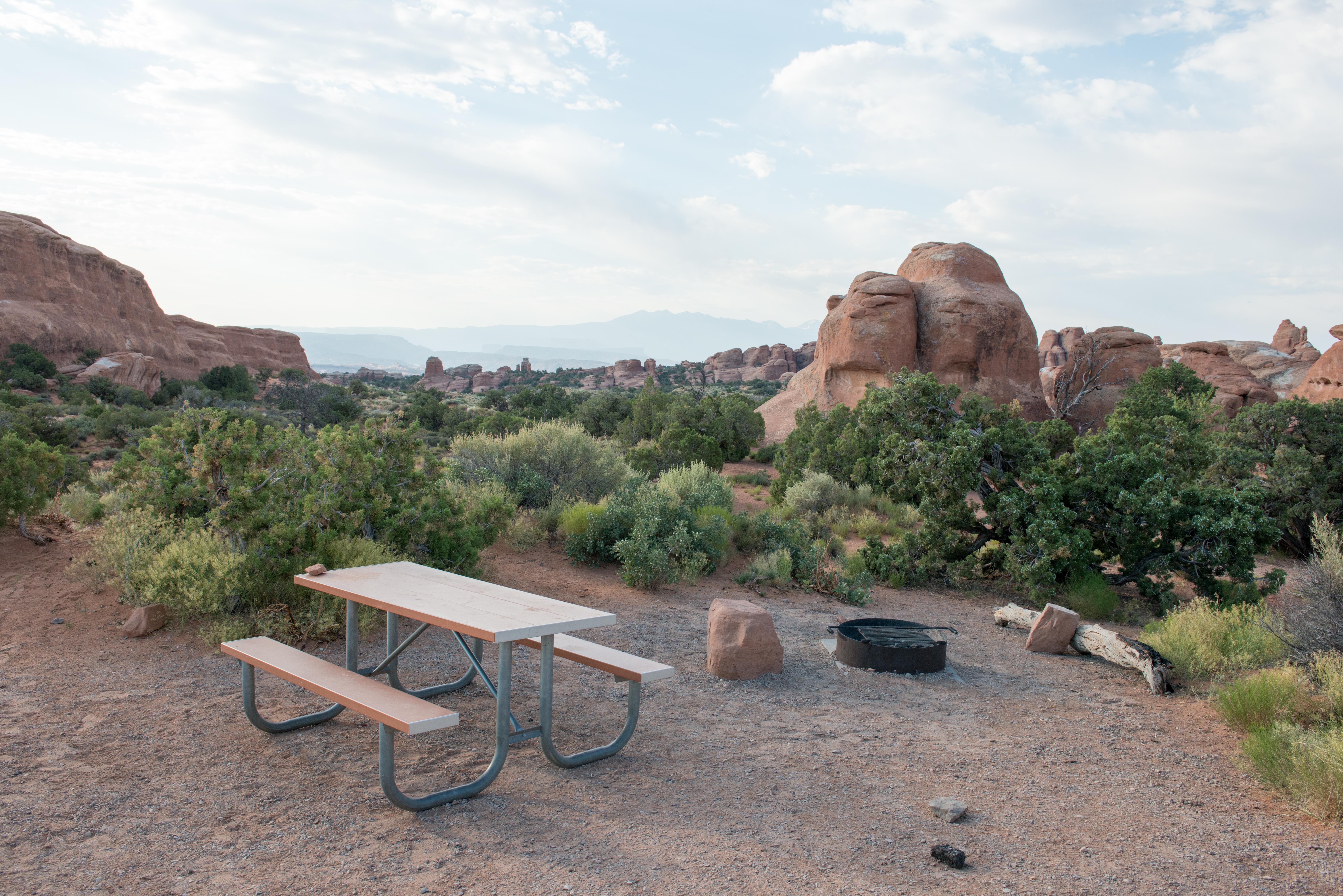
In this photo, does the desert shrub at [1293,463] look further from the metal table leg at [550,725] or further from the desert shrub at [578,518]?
the metal table leg at [550,725]

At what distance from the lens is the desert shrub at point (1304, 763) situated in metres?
3.46

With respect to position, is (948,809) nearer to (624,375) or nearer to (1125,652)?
(1125,652)

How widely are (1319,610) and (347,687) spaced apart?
20.5ft

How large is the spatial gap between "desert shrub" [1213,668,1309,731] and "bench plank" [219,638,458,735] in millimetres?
4558

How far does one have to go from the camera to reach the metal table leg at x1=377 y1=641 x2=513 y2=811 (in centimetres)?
323

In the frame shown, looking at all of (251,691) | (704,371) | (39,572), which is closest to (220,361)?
(704,371)

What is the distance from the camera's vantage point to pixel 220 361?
5712 cm

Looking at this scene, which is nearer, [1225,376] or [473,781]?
[473,781]

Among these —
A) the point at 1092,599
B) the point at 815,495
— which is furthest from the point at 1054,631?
the point at 815,495

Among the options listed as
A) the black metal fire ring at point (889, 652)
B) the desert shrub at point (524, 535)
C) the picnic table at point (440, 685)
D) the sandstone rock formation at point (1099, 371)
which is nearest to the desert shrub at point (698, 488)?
the desert shrub at point (524, 535)

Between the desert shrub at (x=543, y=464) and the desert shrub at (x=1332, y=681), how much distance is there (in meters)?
7.84

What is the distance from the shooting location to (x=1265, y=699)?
453cm

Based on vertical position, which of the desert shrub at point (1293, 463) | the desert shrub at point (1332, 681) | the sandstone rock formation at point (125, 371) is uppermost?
the sandstone rock formation at point (125, 371)

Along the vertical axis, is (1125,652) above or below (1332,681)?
below
